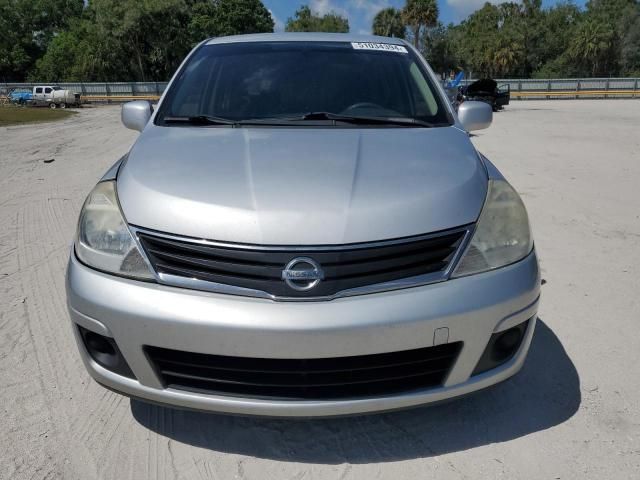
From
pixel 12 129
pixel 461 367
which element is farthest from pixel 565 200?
pixel 12 129

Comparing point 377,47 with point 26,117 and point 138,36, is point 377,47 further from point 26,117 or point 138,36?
point 138,36

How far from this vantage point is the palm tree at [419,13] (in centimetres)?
4659

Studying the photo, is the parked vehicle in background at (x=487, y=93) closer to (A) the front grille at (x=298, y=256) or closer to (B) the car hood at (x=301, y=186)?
(B) the car hood at (x=301, y=186)

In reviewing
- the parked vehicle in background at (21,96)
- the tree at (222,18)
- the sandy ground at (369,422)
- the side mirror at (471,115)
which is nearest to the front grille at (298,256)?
the sandy ground at (369,422)

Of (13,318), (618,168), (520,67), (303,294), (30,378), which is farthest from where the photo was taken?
(520,67)

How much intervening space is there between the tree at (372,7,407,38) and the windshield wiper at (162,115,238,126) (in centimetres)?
5378

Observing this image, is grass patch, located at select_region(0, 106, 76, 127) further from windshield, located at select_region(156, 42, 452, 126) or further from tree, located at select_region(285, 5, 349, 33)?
tree, located at select_region(285, 5, 349, 33)

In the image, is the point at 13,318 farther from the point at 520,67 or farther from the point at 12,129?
the point at 520,67

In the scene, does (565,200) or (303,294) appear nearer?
(303,294)

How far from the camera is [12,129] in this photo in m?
15.4

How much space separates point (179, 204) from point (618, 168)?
773 cm

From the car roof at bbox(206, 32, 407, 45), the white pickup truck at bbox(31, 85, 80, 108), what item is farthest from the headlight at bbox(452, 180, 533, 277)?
the white pickup truck at bbox(31, 85, 80, 108)

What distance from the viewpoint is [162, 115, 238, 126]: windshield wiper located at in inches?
99.6

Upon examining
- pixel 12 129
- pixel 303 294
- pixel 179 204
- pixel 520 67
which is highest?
pixel 179 204
